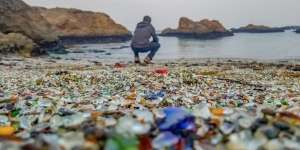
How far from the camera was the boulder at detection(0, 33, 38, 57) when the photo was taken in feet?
90.7

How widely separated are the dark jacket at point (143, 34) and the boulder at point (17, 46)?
918 cm

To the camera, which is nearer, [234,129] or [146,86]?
[234,129]

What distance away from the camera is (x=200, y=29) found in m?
110

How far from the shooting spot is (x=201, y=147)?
3.04m

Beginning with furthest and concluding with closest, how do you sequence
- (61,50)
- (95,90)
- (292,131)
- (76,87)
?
(61,50)
(76,87)
(95,90)
(292,131)

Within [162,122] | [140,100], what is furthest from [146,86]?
[162,122]

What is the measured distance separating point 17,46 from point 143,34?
1069 cm

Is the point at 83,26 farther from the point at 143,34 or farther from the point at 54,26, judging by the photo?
the point at 143,34

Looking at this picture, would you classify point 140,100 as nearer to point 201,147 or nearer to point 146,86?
point 146,86

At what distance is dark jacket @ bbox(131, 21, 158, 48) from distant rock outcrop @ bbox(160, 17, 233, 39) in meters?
85.1

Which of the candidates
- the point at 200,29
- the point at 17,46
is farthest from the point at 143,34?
the point at 200,29

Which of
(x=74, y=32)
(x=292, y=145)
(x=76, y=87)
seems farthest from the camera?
(x=74, y=32)

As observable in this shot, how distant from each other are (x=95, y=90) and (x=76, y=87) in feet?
2.80

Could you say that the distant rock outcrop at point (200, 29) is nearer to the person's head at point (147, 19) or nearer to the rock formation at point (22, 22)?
the rock formation at point (22, 22)
